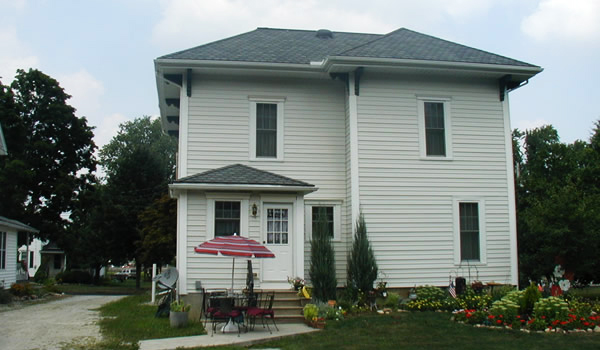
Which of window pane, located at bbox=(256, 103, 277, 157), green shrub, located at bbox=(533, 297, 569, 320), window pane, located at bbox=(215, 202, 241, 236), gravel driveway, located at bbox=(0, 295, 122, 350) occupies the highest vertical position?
window pane, located at bbox=(256, 103, 277, 157)

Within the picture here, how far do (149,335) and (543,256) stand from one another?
1133 cm

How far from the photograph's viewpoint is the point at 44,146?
33.7 meters

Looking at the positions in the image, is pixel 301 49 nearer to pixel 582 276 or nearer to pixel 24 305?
pixel 582 276

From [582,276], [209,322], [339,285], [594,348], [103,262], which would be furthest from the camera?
[103,262]

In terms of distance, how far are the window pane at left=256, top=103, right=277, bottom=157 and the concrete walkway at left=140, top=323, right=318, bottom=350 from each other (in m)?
5.43

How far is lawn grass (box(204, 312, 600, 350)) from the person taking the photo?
974 cm

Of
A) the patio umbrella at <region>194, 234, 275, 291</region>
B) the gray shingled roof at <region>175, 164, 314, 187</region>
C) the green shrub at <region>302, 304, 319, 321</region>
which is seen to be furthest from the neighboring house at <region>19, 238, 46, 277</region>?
the green shrub at <region>302, 304, 319, 321</region>

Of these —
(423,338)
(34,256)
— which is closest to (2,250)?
(423,338)

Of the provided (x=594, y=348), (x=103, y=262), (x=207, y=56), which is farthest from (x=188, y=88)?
(x=103, y=262)

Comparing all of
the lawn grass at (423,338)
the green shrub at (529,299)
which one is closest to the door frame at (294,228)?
the lawn grass at (423,338)

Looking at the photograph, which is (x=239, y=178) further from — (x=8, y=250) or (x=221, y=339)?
(x=8, y=250)

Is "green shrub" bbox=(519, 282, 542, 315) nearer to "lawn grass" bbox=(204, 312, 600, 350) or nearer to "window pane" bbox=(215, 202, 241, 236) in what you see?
"lawn grass" bbox=(204, 312, 600, 350)

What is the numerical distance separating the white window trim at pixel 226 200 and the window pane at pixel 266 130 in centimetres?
181

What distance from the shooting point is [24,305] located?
834 inches
